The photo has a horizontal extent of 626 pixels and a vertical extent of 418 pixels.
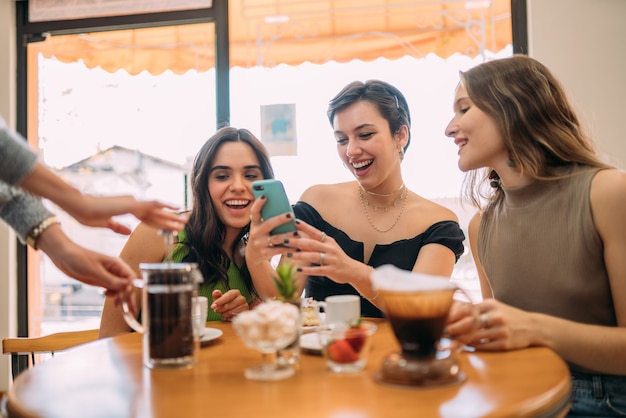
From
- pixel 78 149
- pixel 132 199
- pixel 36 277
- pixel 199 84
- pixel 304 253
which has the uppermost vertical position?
pixel 199 84

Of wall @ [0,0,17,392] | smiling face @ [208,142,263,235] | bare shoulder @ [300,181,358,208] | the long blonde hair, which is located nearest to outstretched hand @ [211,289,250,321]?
smiling face @ [208,142,263,235]

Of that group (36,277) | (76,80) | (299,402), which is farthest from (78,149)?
(299,402)

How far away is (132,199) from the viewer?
125cm

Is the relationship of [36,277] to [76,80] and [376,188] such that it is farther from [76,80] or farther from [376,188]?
[376,188]

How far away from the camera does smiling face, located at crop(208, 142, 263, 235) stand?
2.25 metres

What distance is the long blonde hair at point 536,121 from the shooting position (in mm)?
1586

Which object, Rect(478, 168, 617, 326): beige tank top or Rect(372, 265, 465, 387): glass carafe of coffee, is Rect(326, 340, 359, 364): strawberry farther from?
Rect(478, 168, 617, 326): beige tank top

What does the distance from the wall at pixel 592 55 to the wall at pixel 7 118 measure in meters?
3.56

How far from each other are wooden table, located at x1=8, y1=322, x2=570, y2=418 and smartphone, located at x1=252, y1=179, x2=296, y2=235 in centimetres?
49

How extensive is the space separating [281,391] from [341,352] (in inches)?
6.3

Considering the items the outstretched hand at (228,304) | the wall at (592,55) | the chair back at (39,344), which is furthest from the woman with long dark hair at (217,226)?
the wall at (592,55)

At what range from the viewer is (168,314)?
117 cm

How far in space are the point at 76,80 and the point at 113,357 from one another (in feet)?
11.0

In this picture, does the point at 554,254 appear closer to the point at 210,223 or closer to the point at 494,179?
the point at 494,179
